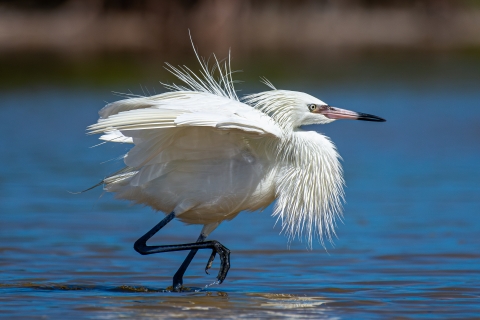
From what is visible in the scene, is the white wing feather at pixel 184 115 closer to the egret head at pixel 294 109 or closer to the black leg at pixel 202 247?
the egret head at pixel 294 109

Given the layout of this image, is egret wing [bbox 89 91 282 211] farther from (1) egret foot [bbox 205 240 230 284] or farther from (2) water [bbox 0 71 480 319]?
(2) water [bbox 0 71 480 319]

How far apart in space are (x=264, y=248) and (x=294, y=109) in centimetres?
202

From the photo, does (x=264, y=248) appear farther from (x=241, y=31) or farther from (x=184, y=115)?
(x=241, y=31)

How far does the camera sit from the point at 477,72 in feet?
90.2

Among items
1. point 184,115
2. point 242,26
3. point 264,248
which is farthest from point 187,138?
point 242,26

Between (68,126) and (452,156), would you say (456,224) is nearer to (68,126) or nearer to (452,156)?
(452,156)

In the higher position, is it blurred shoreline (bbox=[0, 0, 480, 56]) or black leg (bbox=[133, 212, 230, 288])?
blurred shoreline (bbox=[0, 0, 480, 56])

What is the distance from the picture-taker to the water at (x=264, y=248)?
644cm

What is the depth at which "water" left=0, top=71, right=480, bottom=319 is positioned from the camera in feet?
21.1

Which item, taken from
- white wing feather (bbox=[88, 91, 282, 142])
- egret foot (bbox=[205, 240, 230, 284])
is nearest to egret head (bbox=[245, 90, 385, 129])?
white wing feather (bbox=[88, 91, 282, 142])

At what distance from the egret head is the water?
128cm

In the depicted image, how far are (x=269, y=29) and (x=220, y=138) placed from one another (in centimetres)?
3265

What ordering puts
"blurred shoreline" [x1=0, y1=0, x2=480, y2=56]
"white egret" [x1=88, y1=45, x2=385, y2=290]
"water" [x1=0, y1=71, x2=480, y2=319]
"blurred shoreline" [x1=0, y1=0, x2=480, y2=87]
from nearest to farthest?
"water" [x1=0, y1=71, x2=480, y2=319], "white egret" [x1=88, y1=45, x2=385, y2=290], "blurred shoreline" [x1=0, y1=0, x2=480, y2=87], "blurred shoreline" [x1=0, y1=0, x2=480, y2=56]

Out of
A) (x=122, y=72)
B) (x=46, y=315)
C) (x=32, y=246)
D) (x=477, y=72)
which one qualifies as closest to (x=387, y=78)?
(x=477, y=72)
